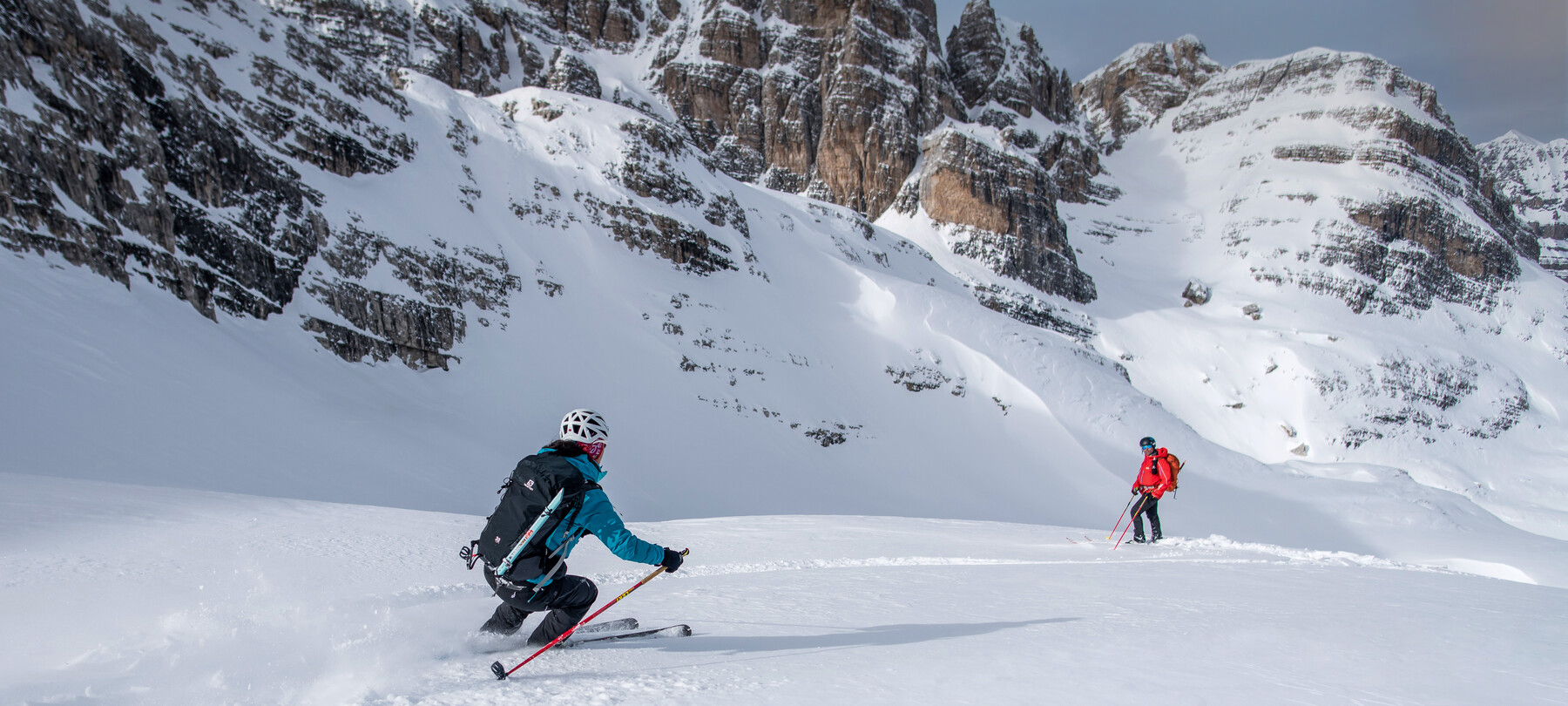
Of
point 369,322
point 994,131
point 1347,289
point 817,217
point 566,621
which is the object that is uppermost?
point 994,131

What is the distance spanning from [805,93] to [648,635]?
313ft

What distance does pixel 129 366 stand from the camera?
62.4ft

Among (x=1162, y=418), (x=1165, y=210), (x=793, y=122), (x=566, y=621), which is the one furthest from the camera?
(x=1165, y=210)

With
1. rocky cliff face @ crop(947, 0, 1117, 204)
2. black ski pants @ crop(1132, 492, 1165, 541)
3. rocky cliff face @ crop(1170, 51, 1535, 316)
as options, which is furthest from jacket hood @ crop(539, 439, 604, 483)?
rocky cliff face @ crop(947, 0, 1117, 204)

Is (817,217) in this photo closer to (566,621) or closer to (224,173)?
(224,173)

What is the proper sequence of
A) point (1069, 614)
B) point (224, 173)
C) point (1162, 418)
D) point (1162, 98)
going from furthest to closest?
point (1162, 98) → point (1162, 418) → point (224, 173) → point (1069, 614)

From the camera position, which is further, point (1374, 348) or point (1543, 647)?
point (1374, 348)

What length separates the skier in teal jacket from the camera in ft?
15.5

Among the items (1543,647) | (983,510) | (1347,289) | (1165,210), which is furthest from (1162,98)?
(1543,647)

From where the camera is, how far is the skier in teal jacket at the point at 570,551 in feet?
15.5

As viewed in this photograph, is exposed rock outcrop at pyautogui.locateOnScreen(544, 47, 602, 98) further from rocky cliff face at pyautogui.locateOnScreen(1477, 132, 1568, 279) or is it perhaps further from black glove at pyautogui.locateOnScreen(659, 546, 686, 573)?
rocky cliff face at pyautogui.locateOnScreen(1477, 132, 1568, 279)

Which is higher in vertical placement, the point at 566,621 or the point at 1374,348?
the point at 1374,348

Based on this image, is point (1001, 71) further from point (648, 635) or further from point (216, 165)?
point (648, 635)

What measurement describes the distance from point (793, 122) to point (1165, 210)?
5709 centimetres
